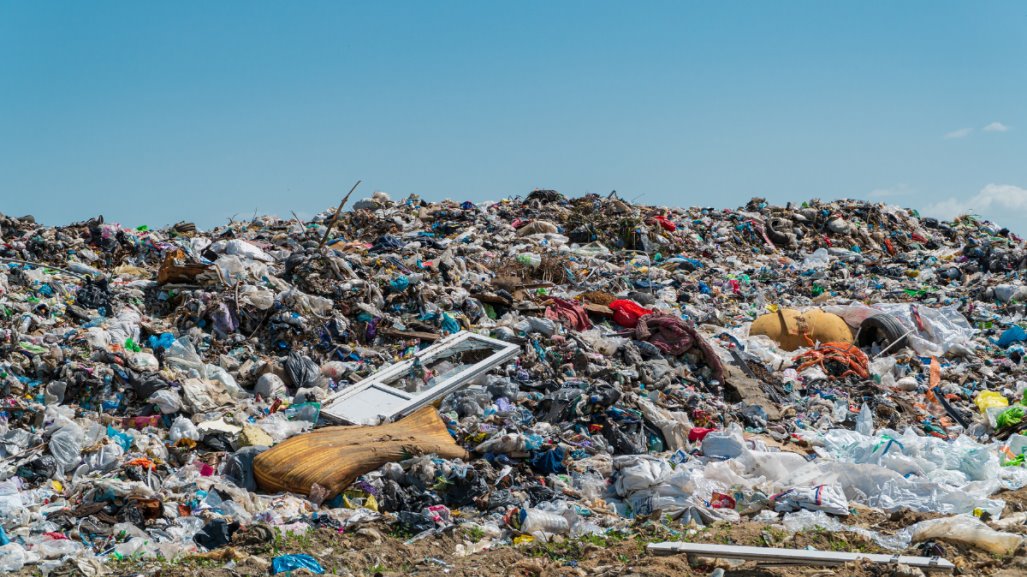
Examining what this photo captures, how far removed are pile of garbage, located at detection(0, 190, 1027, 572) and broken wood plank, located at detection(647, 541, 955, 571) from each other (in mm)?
507

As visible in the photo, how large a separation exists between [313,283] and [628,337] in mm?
3435

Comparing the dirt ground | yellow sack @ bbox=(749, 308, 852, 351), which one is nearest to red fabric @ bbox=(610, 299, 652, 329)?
yellow sack @ bbox=(749, 308, 852, 351)

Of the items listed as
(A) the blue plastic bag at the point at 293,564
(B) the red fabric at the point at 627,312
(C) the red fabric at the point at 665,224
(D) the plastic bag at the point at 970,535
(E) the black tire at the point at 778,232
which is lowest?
(D) the plastic bag at the point at 970,535

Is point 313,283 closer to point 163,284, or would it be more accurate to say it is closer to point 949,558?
point 163,284

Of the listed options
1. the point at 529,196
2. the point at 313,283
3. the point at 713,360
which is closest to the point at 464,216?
the point at 529,196

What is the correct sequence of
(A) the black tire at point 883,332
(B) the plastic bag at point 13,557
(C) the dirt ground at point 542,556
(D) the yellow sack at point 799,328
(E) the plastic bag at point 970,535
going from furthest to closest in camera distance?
(A) the black tire at point 883,332 → (D) the yellow sack at point 799,328 → (B) the plastic bag at point 13,557 → (E) the plastic bag at point 970,535 → (C) the dirt ground at point 542,556

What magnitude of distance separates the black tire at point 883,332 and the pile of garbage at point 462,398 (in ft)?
0.11

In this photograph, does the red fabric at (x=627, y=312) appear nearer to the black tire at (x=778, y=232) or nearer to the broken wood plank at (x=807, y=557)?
the broken wood plank at (x=807, y=557)

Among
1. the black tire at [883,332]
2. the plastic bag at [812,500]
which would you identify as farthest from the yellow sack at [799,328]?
the plastic bag at [812,500]

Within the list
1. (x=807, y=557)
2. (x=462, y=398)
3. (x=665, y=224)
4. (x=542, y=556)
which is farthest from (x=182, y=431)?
(x=665, y=224)

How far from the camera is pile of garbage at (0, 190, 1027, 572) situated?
248 inches

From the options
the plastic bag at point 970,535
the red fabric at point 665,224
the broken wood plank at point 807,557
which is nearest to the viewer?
the broken wood plank at point 807,557

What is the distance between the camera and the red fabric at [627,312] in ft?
35.1

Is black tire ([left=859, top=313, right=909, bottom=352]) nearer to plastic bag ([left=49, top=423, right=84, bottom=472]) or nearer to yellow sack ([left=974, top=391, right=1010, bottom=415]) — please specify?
yellow sack ([left=974, top=391, right=1010, bottom=415])
